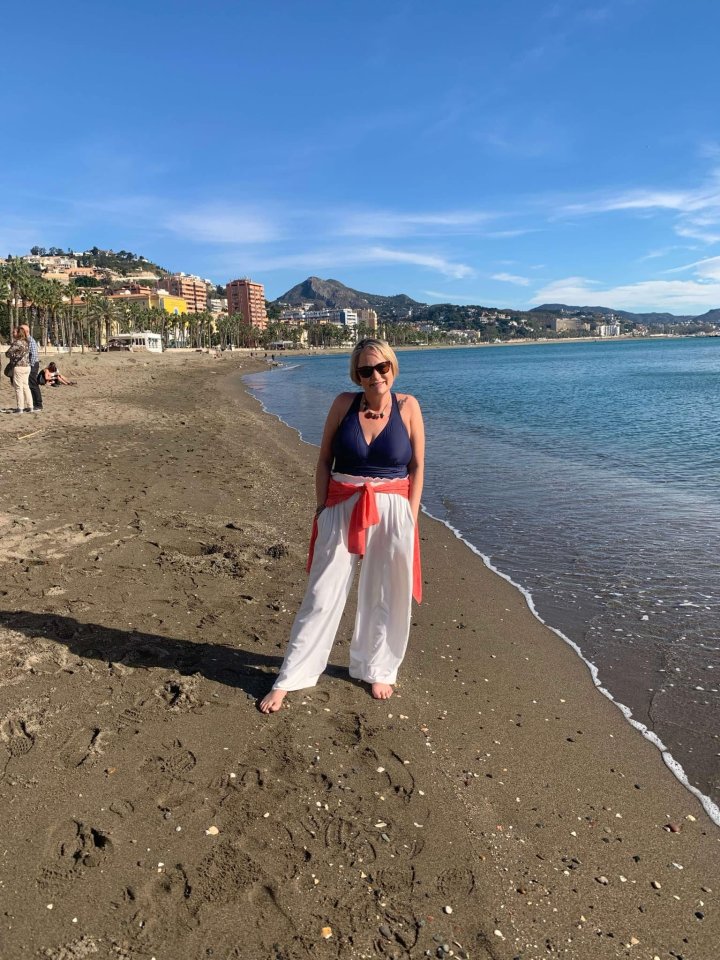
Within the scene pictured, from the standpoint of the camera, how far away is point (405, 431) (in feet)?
11.9

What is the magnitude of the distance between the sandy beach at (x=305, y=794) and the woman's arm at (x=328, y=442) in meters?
1.22

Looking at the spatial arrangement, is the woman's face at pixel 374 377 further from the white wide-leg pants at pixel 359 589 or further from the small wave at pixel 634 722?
the small wave at pixel 634 722

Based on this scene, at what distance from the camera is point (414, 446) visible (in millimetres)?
3693

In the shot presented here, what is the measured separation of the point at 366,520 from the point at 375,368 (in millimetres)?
810

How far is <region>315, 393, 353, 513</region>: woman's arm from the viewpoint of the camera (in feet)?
11.9

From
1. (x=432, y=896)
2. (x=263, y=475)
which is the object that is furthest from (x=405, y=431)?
(x=263, y=475)

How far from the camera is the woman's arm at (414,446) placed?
3633mm

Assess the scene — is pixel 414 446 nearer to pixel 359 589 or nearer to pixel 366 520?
pixel 366 520

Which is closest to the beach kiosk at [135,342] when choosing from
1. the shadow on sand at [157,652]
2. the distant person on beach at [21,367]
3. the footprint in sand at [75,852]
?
the distant person on beach at [21,367]

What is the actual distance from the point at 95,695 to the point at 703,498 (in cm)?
959

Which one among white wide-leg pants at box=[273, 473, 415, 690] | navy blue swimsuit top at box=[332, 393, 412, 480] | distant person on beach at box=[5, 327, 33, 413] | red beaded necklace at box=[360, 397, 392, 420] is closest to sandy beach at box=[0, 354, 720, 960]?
white wide-leg pants at box=[273, 473, 415, 690]

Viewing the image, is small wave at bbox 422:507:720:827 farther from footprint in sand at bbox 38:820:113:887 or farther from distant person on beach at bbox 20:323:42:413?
distant person on beach at bbox 20:323:42:413

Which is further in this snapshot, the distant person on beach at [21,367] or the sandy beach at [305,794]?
the distant person on beach at [21,367]

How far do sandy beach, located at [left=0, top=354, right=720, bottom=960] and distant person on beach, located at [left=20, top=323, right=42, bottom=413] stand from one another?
9815mm
